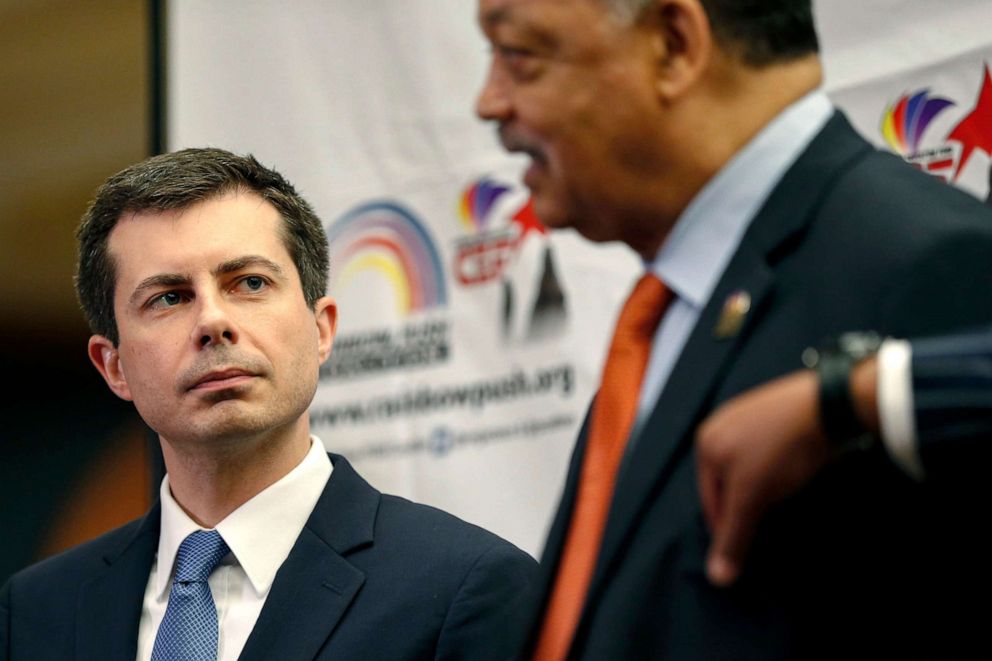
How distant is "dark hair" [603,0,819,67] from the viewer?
1.37 meters

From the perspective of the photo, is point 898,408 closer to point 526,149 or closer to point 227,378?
A: point 526,149

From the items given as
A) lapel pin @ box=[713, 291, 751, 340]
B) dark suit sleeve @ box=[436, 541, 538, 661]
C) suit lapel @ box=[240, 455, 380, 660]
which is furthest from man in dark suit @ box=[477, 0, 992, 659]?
suit lapel @ box=[240, 455, 380, 660]

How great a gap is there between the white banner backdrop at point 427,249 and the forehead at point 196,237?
3.65 feet

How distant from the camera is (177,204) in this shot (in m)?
2.47

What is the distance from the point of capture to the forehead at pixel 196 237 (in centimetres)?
240

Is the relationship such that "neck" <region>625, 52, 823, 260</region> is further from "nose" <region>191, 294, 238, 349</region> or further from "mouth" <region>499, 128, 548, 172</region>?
"nose" <region>191, 294, 238, 349</region>

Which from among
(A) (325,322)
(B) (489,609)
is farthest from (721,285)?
(A) (325,322)

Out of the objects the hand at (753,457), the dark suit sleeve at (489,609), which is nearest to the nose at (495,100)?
the hand at (753,457)

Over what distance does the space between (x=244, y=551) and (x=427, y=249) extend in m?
1.59

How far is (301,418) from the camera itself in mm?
2439

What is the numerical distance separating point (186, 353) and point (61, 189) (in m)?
3.04

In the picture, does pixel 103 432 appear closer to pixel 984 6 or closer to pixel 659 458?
pixel 984 6

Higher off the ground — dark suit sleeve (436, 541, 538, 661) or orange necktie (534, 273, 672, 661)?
orange necktie (534, 273, 672, 661)

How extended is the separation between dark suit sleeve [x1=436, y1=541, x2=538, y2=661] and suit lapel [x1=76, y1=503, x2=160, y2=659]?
0.56 meters
